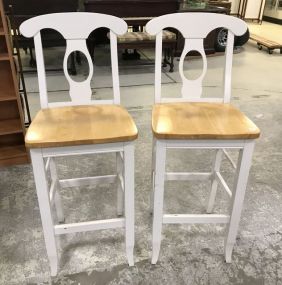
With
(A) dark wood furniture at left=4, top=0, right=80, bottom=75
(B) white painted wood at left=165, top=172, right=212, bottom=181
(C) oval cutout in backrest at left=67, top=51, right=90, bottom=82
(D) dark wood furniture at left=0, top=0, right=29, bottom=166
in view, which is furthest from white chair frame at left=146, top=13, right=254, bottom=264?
(A) dark wood furniture at left=4, top=0, right=80, bottom=75

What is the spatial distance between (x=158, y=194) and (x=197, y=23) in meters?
0.79

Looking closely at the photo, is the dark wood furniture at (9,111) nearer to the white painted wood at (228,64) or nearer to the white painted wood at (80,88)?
the white painted wood at (80,88)

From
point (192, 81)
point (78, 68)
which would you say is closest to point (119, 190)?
point (192, 81)

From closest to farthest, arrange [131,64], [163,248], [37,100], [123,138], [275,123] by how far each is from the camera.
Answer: [123,138] < [163,248] < [275,123] < [37,100] < [131,64]

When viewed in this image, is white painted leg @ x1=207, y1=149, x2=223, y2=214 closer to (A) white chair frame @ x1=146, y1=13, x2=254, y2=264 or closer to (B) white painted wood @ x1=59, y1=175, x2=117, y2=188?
(A) white chair frame @ x1=146, y1=13, x2=254, y2=264

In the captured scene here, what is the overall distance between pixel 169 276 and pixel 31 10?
359 centimetres

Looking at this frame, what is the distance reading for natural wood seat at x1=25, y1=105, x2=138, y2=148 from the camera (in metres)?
1.11

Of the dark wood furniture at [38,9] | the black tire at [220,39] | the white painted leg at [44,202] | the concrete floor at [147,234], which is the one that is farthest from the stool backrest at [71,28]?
the black tire at [220,39]

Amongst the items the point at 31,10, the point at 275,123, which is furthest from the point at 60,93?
the point at 275,123

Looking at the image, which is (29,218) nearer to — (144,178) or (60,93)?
(144,178)

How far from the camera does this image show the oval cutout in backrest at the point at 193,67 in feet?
14.0

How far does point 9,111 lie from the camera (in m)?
2.11

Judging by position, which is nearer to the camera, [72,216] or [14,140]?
[72,216]

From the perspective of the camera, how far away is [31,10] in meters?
3.77
